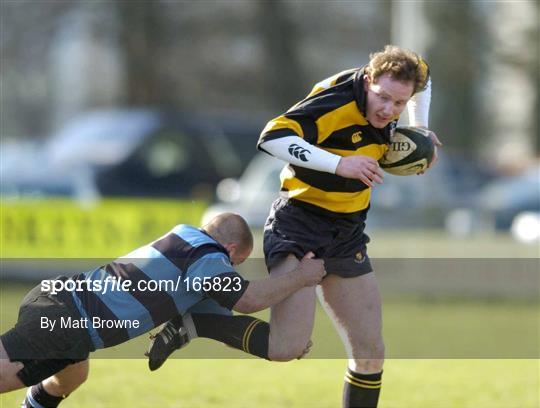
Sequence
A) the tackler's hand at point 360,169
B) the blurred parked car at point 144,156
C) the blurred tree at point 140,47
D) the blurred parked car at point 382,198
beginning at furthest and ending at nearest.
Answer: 1. the blurred tree at point 140,47
2. the blurred parked car at point 144,156
3. the blurred parked car at point 382,198
4. the tackler's hand at point 360,169

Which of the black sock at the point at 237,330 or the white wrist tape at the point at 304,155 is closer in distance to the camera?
the white wrist tape at the point at 304,155

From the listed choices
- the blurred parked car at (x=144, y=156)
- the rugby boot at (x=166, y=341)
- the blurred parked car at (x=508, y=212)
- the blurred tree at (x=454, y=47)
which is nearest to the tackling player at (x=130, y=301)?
the rugby boot at (x=166, y=341)

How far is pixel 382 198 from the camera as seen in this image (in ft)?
51.9

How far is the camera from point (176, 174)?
17531mm

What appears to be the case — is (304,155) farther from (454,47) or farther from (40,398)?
(454,47)

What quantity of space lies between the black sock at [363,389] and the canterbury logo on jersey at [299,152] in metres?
1.11

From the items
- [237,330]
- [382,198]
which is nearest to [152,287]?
[237,330]

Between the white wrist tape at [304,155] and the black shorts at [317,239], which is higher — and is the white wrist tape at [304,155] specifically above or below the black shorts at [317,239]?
above

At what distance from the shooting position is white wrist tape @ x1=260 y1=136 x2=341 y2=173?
18.1 feet

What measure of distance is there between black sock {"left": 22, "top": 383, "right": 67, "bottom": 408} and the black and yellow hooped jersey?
148cm

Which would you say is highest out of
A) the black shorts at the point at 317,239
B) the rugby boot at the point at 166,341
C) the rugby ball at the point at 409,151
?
the rugby ball at the point at 409,151

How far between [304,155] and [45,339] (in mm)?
1404

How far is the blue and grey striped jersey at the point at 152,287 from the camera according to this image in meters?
5.44

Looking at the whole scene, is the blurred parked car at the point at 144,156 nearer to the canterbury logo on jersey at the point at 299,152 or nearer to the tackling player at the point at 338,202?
the tackling player at the point at 338,202
